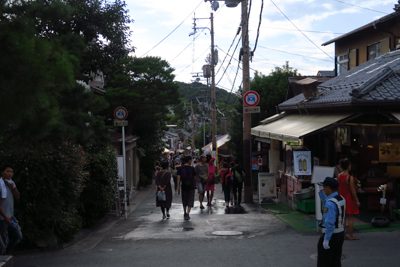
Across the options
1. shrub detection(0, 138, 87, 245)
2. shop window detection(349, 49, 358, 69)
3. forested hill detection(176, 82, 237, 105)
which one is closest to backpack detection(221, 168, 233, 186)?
shrub detection(0, 138, 87, 245)

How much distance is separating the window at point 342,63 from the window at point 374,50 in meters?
2.00

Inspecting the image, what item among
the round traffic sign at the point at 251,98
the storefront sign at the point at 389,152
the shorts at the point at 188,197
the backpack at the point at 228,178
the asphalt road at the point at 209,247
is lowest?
the asphalt road at the point at 209,247

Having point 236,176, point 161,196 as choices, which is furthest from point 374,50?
point 161,196

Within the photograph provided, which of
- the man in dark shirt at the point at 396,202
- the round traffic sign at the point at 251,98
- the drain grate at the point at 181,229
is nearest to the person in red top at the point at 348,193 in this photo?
the man in dark shirt at the point at 396,202

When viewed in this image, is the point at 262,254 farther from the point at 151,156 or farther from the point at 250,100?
the point at 151,156

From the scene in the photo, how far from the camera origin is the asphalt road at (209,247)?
7363 mm

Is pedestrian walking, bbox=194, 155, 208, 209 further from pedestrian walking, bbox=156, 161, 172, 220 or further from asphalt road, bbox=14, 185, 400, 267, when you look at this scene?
asphalt road, bbox=14, 185, 400, 267

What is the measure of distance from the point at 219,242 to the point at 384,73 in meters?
6.63

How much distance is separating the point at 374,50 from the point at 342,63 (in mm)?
3220

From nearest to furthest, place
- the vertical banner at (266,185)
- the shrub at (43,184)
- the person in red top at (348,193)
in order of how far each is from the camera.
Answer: the shrub at (43,184) → the person in red top at (348,193) → the vertical banner at (266,185)

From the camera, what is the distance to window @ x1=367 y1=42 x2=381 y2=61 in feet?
72.0

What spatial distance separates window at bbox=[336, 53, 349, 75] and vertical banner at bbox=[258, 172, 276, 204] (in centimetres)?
1169

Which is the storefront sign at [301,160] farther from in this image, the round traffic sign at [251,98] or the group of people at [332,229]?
the group of people at [332,229]

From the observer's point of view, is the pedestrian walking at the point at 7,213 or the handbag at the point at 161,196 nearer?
the pedestrian walking at the point at 7,213
